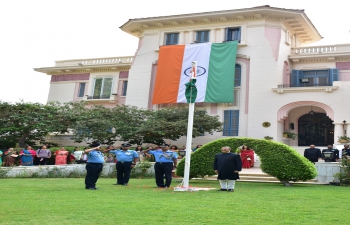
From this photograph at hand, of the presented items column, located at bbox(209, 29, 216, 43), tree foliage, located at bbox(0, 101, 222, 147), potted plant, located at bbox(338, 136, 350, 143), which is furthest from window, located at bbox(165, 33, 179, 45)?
potted plant, located at bbox(338, 136, 350, 143)

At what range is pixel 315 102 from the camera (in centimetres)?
2625

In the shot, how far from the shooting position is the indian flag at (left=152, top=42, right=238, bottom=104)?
2809 cm

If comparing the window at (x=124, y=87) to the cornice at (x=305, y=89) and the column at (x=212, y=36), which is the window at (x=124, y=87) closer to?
the column at (x=212, y=36)

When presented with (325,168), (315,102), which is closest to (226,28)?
(315,102)

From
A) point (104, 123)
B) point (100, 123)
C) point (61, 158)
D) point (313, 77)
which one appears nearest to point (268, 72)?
point (313, 77)

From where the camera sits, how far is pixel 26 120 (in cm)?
2639

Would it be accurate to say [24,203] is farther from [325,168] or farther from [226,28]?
[226,28]

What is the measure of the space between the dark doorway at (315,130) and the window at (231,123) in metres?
4.94

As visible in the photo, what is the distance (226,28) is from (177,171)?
61.8ft

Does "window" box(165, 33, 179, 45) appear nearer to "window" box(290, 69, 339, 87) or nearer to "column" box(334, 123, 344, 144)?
"window" box(290, 69, 339, 87)

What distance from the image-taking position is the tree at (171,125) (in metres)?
24.8

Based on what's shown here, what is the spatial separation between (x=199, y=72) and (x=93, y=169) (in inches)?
741

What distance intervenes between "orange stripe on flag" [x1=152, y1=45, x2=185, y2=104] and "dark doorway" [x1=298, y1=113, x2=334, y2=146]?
10045 mm

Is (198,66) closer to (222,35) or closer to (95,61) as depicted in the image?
(222,35)
